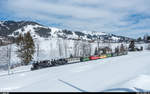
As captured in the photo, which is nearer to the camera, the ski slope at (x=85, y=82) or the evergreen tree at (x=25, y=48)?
the ski slope at (x=85, y=82)

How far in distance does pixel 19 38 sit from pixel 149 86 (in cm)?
4208

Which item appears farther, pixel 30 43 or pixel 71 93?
pixel 30 43

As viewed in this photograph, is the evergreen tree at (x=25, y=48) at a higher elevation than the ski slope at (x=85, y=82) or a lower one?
higher

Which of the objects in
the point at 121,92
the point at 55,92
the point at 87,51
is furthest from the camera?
the point at 87,51

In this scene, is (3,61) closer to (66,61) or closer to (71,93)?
(66,61)

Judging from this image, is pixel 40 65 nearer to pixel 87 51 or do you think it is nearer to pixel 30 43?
pixel 30 43

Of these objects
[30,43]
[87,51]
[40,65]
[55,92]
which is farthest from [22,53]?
[87,51]

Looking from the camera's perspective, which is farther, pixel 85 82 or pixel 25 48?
pixel 25 48

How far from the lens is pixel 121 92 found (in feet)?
34.4

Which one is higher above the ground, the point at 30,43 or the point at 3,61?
the point at 30,43

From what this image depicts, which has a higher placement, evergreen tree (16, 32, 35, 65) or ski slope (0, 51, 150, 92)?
evergreen tree (16, 32, 35, 65)

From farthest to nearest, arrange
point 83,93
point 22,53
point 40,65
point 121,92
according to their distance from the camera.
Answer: point 22,53
point 40,65
point 83,93
point 121,92

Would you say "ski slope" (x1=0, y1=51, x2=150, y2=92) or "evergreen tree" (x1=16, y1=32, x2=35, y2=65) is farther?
"evergreen tree" (x1=16, y1=32, x2=35, y2=65)

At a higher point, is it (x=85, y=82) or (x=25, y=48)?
(x=25, y=48)
